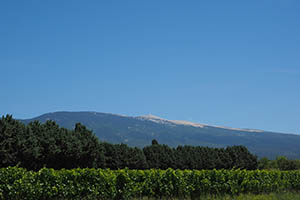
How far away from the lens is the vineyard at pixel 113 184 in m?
18.1

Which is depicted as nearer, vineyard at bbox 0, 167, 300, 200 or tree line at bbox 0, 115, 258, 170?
vineyard at bbox 0, 167, 300, 200

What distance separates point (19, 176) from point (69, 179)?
2.46 meters

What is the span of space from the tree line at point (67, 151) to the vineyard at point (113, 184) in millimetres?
5935

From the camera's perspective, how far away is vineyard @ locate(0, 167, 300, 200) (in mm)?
18141

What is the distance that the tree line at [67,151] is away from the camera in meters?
33.7

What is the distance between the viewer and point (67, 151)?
38562mm

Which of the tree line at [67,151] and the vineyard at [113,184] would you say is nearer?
the vineyard at [113,184]

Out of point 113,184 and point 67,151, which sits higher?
point 113,184

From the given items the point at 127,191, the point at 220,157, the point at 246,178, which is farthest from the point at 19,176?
the point at 220,157

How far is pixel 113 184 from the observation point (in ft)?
63.8

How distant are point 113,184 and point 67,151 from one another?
2030 centimetres

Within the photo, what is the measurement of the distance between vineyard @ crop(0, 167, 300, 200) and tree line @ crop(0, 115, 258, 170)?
5.94m

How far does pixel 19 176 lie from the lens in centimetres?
1828

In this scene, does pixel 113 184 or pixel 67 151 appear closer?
pixel 113 184
